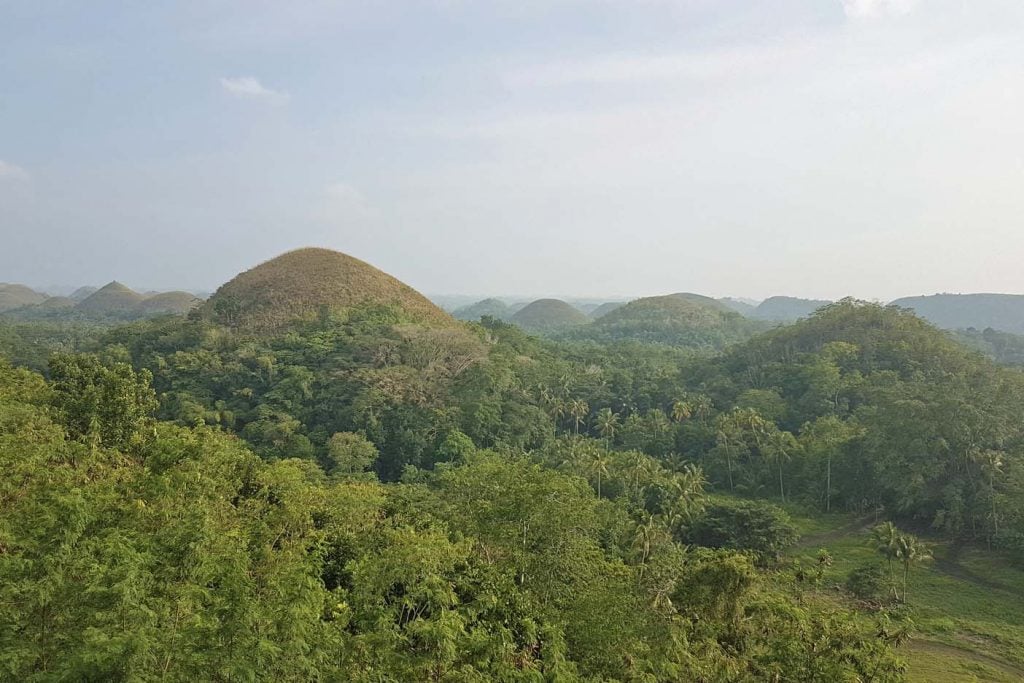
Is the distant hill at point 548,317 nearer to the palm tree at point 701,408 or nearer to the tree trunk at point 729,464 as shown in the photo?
the palm tree at point 701,408

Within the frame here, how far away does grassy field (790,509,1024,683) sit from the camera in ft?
68.4

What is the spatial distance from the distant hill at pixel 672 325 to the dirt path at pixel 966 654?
9263 centimetres

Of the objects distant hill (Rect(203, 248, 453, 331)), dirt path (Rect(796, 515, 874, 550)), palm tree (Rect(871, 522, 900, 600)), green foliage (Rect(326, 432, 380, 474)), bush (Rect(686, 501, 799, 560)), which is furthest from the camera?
distant hill (Rect(203, 248, 453, 331))

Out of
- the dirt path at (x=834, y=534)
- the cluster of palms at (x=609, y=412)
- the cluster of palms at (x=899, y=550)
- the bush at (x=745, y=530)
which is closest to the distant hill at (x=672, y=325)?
the cluster of palms at (x=609, y=412)

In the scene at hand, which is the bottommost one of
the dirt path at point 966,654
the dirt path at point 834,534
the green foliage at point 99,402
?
the dirt path at point 834,534

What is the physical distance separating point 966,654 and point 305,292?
54103 millimetres

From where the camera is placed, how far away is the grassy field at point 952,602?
68.4 feet

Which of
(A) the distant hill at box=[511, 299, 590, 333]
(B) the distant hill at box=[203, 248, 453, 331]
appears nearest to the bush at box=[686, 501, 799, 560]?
(B) the distant hill at box=[203, 248, 453, 331]

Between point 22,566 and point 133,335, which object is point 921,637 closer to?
point 22,566

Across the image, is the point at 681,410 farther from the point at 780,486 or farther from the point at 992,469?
the point at 992,469

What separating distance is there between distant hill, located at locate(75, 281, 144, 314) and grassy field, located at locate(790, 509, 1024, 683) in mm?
152733

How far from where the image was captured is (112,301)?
5984 inches

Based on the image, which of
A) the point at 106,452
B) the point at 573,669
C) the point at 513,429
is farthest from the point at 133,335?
the point at 573,669

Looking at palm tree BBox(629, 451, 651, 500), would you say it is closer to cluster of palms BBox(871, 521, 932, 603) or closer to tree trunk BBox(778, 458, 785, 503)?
tree trunk BBox(778, 458, 785, 503)
